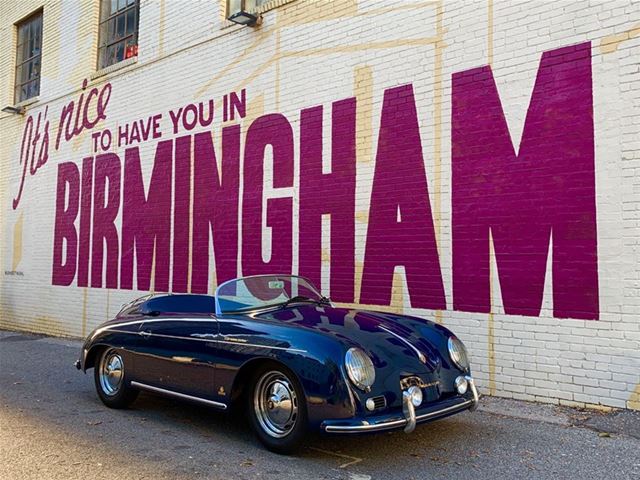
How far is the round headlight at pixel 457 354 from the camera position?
4352 mm

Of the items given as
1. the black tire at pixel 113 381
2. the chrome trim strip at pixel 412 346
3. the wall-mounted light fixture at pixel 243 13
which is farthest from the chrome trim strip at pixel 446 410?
the wall-mounted light fixture at pixel 243 13

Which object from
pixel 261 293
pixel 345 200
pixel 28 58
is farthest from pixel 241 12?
pixel 28 58

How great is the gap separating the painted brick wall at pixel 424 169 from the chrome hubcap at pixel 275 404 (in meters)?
2.79

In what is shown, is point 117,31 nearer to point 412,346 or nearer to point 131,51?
point 131,51

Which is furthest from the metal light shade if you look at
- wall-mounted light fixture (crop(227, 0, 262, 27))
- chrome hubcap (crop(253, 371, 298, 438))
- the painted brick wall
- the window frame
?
the window frame

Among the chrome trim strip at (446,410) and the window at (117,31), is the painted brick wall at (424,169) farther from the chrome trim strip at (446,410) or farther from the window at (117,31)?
the chrome trim strip at (446,410)

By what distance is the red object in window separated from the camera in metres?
11.1

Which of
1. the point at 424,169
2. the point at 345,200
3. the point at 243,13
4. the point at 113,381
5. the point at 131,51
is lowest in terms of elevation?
the point at 113,381

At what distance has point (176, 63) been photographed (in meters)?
10.0

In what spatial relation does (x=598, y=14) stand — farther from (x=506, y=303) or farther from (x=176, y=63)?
(x=176, y=63)

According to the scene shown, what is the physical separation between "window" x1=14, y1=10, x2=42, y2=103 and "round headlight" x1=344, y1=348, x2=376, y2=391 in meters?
12.6

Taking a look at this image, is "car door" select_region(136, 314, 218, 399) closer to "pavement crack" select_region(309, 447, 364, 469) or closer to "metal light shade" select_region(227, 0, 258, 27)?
"pavement crack" select_region(309, 447, 364, 469)

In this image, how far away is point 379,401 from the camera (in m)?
3.72

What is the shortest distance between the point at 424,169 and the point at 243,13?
3902 mm
